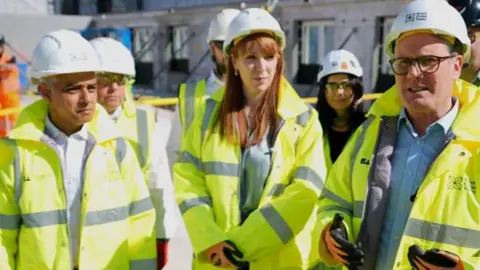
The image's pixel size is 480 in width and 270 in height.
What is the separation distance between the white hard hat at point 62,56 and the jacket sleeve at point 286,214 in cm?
98

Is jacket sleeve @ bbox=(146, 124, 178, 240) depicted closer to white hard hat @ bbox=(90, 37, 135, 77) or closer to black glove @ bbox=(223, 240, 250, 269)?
white hard hat @ bbox=(90, 37, 135, 77)

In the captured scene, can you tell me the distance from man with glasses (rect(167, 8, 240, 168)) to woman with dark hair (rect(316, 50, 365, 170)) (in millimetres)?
761

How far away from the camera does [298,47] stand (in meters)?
14.9

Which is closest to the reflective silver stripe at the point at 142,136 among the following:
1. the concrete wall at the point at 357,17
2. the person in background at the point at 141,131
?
the person in background at the point at 141,131

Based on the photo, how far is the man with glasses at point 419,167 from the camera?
1.69m

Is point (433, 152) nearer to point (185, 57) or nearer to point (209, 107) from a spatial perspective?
point (209, 107)

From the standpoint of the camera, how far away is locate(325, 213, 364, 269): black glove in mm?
1783

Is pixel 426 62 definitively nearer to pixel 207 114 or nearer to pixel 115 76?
pixel 207 114

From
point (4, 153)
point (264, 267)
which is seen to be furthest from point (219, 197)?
point (4, 153)

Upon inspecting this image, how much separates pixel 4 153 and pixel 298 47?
13.4 m

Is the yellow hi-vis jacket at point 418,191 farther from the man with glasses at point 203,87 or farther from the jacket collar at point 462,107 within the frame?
the man with glasses at point 203,87

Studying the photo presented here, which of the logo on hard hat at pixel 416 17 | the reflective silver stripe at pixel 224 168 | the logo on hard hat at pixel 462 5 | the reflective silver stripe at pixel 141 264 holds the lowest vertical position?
the reflective silver stripe at pixel 141 264


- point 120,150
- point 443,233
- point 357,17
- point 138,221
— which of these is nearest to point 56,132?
point 120,150

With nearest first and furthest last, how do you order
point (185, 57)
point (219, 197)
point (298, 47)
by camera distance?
1. point (219, 197)
2. point (298, 47)
3. point (185, 57)
